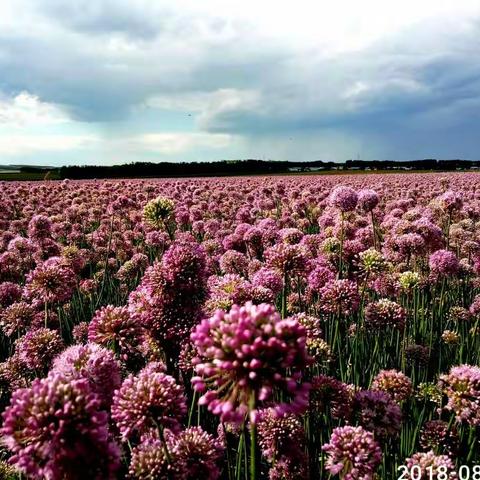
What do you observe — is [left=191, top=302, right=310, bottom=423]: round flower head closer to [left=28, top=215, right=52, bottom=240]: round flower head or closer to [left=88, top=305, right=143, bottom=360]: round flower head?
[left=88, top=305, right=143, bottom=360]: round flower head

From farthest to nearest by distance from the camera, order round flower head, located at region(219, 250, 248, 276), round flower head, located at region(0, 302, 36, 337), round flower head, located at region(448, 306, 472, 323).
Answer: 1. round flower head, located at region(219, 250, 248, 276)
2. round flower head, located at region(448, 306, 472, 323)
3. round flower head, located at region(0, 302, 36, 337)

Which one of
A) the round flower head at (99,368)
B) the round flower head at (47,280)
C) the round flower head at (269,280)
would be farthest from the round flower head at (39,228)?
the round flower head at (99,368)

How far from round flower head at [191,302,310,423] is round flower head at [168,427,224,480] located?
76cm

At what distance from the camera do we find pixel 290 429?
3061 millimetres

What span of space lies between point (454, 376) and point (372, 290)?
3.44 m

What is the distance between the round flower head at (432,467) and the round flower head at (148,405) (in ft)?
4.19

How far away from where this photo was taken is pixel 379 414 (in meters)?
2.85

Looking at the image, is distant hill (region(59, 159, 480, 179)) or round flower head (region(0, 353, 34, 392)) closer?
round flower head (region(0, 353, 34, 392))

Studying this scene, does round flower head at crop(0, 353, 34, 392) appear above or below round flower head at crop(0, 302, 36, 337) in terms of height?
below

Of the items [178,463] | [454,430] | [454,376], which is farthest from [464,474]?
[178,463]

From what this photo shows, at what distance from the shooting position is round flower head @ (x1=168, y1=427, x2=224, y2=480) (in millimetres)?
2348

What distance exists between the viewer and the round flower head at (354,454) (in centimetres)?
246

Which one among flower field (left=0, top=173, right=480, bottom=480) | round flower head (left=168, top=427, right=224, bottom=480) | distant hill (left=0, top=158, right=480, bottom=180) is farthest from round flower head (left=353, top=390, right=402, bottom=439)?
distant hill (left=0, top=158, right=480, bottom=180)

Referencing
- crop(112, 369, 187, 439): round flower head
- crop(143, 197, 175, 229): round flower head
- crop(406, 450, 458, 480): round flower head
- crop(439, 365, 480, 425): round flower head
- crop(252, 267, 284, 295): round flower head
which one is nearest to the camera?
crop(112, 369, 187, 439): round flower head
